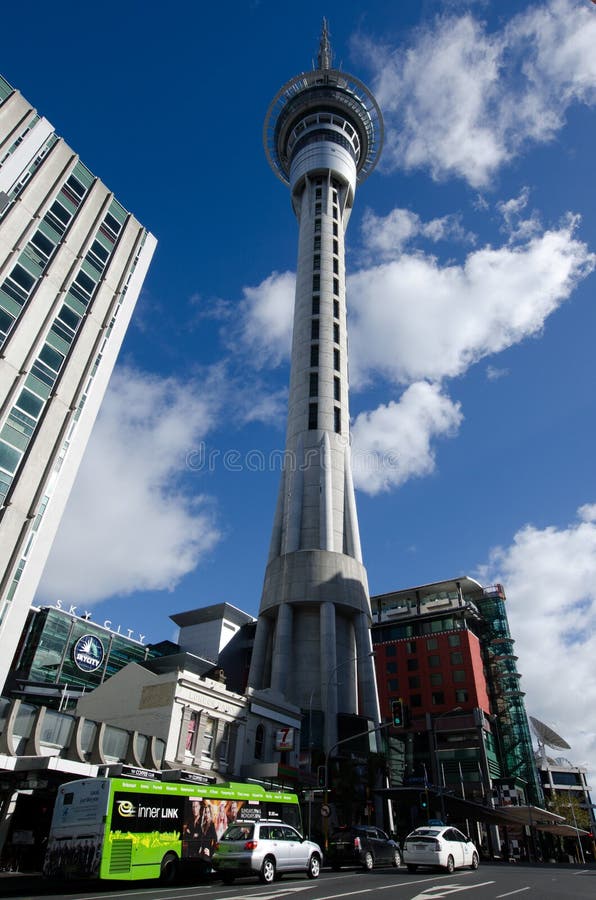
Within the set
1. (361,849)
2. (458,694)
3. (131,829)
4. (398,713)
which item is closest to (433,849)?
(361,849)

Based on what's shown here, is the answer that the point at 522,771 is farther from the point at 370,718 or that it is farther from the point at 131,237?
the point at 131,237

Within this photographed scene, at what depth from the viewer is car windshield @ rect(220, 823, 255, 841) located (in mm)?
19000

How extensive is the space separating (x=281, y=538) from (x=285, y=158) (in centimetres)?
6816

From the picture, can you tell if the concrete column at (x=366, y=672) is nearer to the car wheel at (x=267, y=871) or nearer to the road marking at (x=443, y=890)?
the road marking at (x=443, y=890)

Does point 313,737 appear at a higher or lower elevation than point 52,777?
higher

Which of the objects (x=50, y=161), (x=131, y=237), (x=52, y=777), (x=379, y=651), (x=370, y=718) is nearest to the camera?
(x=52, y=777)

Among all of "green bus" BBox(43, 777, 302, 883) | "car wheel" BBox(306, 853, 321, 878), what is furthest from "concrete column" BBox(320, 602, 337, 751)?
"green bus" BBox(43, 777, 302, 883)

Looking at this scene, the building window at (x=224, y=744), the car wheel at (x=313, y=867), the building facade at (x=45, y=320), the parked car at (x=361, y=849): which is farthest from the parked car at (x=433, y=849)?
the building facade at (x=45, y=320)

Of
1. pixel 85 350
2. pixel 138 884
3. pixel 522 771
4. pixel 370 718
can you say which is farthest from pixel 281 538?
pixel 522 771

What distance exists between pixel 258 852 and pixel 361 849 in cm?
1035

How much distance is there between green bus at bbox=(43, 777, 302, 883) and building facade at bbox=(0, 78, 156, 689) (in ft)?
35.0

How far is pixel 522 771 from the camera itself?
280 feet

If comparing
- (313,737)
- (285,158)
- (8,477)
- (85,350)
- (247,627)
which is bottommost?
(313,737)

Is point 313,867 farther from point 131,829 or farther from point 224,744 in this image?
point 224,744
